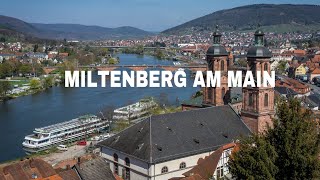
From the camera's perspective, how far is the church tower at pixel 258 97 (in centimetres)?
1938

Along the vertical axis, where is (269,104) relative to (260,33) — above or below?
below

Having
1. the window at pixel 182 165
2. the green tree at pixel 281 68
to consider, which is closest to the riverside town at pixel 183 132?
the window at pixel 182 165

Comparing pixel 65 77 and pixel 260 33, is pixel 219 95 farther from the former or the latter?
pixel 65 77

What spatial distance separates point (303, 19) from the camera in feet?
630

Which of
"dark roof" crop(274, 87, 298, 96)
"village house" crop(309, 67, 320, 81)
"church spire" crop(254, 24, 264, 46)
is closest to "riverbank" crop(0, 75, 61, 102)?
"dark roof" crop(274, 87, 298, 96)

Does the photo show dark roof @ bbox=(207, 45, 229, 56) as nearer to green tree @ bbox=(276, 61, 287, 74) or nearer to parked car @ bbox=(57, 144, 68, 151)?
parked car @ bbox=(57, 144, 68, 151)

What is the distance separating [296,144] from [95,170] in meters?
8.64

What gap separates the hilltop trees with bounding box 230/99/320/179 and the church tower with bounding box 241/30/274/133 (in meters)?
10.2

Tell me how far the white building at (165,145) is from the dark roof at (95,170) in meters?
0.84

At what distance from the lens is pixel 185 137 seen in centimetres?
1717

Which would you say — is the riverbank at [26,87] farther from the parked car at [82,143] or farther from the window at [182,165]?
the window at [182,165]

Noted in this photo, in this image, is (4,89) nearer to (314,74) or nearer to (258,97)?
(258,97)

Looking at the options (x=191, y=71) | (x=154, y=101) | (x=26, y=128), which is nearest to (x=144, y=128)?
(x=26, y=128)

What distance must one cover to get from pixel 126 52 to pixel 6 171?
123 meters
